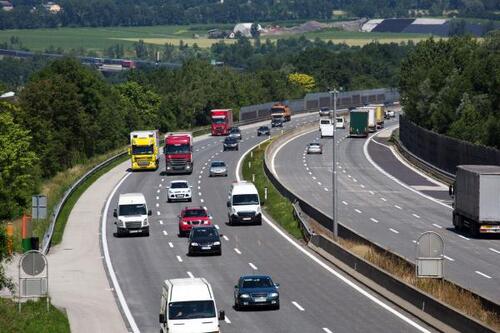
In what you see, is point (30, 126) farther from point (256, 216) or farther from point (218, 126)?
point (256, 216)

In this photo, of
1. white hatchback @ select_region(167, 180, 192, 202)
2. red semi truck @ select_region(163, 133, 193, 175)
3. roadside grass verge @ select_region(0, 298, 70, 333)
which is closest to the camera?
roadside grass verge @ select_region(0, 298, 70, 333)

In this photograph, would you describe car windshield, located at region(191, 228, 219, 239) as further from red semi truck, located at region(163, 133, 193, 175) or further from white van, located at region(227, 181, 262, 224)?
red semi truck, located at region(163, 133, 193, 175)

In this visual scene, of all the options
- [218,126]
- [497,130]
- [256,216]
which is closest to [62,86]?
[218,126]

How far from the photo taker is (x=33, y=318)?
40500 mm

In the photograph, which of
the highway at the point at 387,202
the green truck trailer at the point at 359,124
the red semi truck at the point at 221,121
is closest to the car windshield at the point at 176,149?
the highway at the point at 387,202

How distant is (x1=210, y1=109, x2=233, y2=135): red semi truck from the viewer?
491 ft

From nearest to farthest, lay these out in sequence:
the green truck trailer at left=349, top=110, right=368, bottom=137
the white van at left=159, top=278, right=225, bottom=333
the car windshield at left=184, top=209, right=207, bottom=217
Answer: the white van at left=159, top=278, right=225, bottom=333 < the car windshield at left=184, top=209, right=207, bottom=217 < the green truck trailer at left=349, top=110, right=368, bottom=137

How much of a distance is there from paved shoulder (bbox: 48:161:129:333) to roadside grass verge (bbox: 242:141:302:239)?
1113 cm

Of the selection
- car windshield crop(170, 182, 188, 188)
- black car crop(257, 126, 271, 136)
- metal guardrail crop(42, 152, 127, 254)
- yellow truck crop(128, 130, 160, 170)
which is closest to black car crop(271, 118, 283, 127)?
black car crop(257, 126, 271, 136)

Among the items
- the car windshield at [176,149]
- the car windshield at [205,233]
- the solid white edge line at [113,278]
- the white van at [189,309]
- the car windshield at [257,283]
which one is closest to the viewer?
the white van at [189,309]

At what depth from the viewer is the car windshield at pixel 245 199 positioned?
7181 cm

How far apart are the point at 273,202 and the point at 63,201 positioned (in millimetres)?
14011

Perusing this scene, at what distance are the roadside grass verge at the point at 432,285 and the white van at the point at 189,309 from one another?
26.1 ft

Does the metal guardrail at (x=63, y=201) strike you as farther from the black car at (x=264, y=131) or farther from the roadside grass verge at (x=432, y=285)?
the black car at (x=264, y=131)
